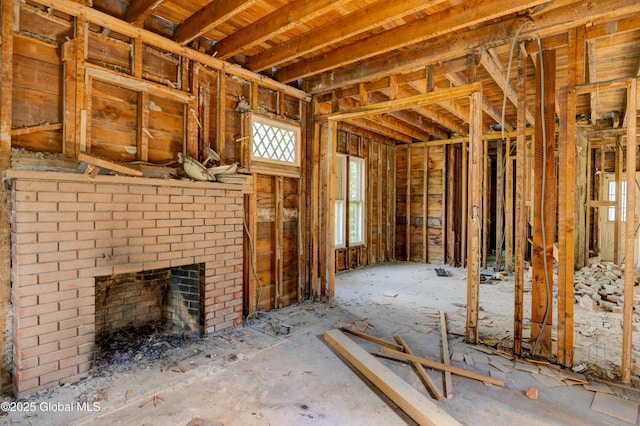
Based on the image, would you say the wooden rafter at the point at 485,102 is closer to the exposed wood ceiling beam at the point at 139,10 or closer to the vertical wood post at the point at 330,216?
the vertical wood post at the point at 330,216

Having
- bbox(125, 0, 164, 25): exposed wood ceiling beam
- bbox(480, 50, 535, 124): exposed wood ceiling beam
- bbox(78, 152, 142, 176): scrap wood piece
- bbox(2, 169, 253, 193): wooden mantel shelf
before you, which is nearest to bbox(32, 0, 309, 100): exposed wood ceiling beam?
bbox(125, 0, 164, 25): exposed wood ceiling beam

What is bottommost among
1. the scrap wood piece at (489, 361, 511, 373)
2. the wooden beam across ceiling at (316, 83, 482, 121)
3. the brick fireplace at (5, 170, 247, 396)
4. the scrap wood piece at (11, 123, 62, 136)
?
the scrap wood piece at (489, 361, 511, 373)

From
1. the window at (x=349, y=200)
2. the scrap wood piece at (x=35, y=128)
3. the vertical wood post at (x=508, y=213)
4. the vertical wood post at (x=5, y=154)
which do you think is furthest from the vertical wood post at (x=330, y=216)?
the vertical wood post at (x=508, y=213)

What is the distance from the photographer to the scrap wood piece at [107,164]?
8.27 feet

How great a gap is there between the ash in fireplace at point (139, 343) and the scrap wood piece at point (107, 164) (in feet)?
5.16

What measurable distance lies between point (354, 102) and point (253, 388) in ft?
14.8

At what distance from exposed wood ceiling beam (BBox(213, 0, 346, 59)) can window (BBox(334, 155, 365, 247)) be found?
3693mm

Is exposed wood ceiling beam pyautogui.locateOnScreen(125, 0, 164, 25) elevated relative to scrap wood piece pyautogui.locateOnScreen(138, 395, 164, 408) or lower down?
elevated

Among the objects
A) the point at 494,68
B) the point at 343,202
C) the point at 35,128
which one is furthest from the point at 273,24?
the point at 343,202

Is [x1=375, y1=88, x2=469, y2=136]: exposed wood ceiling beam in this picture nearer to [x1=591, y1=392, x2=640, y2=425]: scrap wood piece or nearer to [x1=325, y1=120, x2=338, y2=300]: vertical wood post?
[x1=325, y1=120, x2=338, y2=300]: vertical wood post

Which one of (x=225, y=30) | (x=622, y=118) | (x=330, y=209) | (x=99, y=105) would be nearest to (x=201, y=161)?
(x=99, y=105)

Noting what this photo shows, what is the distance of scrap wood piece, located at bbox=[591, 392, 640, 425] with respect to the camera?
7.14 feet

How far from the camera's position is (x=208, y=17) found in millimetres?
3000

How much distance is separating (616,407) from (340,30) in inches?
144
